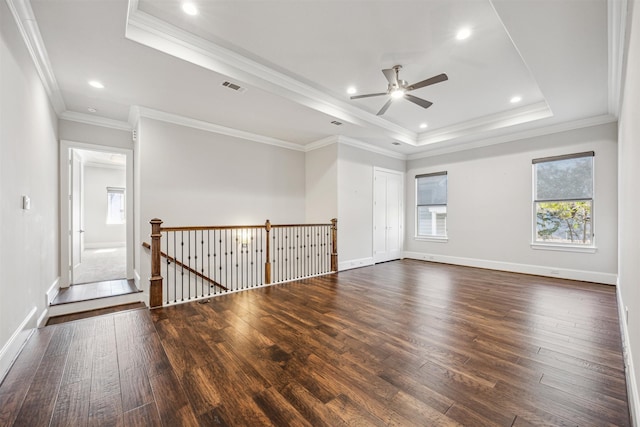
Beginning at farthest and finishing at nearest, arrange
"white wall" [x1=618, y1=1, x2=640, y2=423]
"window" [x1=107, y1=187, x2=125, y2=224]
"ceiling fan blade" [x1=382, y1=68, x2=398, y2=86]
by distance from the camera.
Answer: "window" [x1=107, y1=187, x2=125, y2=224]
"ceiling fan blade" [x1=382, y1=68, x2=398, y2=86]
"white wall" [x1=618, y1=1, x2=640, y2=423]

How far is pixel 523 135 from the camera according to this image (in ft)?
18.5

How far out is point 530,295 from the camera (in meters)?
4.04

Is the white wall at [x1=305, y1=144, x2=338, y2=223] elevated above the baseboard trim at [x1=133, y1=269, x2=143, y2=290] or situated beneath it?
elevated above

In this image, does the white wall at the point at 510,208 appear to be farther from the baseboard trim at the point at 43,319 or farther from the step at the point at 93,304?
the baseboard trim at the point at 43,319

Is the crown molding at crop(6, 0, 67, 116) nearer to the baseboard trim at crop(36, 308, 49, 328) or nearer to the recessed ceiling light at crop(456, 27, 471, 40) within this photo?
the baseboard trim at crop(36, 308, 49, 328)

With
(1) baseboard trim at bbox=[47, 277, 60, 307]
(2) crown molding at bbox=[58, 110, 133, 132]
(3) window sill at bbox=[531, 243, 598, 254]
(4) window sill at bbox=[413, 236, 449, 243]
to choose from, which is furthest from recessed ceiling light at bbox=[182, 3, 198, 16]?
(3) window sill at bbox=[531, 243, 598, 254]

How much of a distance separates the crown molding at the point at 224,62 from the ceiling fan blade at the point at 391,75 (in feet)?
4.12

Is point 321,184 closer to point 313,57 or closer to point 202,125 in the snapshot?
point 202,125

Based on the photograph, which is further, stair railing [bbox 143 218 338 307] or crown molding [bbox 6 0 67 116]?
stair railing [bbox 143 218 338 307]

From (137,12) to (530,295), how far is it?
610 centimetres

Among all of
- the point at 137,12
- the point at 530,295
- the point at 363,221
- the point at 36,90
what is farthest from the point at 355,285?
the point at 36,90

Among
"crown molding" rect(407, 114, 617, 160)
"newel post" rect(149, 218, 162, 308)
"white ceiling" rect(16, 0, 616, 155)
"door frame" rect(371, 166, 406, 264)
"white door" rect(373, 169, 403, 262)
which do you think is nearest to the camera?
"white ceiling" rect(16, 0, 616, 155)

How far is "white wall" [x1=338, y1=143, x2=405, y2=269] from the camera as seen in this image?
6.06 metres

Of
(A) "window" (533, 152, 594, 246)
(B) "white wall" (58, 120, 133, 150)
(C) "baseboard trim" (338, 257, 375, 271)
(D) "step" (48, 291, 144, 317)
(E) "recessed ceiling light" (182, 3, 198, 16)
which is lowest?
(D) "step" (48, 291, 144, 317)
